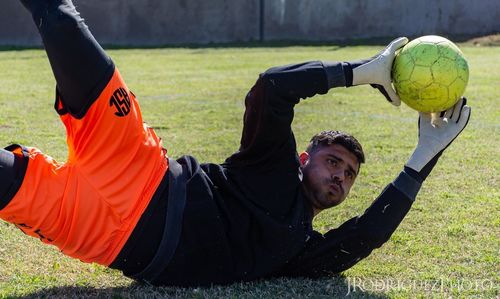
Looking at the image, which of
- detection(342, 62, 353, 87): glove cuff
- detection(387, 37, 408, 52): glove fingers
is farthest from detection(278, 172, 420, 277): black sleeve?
detection(387, 37, 408, 52): glove fingers

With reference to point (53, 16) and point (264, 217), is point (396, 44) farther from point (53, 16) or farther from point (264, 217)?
point (53, 16)

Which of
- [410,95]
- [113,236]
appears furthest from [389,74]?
[113,236]

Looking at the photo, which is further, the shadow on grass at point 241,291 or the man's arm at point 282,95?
the man's arm at point 282,95

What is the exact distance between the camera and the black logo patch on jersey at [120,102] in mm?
3289

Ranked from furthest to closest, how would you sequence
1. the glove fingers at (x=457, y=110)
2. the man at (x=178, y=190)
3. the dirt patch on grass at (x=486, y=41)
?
the dirt patch on grass at (x=486, y=41)
the glove fingers at (x=457, y=110)
the man at (x=178, y=190)

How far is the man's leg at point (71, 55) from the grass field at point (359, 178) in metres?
0.90

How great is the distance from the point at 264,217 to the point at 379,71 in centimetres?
92

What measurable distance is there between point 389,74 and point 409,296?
109cm

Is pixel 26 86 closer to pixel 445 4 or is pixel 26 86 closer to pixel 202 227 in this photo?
pixel 202 227

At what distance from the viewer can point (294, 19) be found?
24.8 m

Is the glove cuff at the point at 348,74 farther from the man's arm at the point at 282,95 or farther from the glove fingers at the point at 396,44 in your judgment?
the glove fingers at the point at 396,44

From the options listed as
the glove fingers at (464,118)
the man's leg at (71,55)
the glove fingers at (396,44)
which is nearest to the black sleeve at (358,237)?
the glove fingers at (464,118)

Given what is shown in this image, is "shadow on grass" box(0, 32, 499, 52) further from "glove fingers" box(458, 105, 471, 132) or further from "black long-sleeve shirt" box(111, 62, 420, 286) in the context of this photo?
"black long-sleeve shirt" box(111, 62, 420, 286)

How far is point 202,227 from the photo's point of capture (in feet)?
10.6
